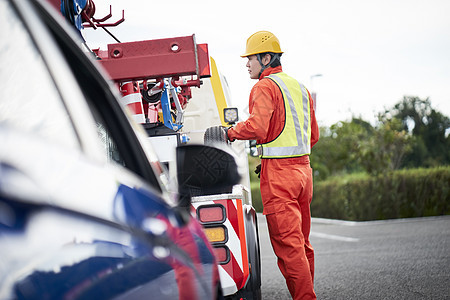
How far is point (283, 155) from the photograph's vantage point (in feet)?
14.3

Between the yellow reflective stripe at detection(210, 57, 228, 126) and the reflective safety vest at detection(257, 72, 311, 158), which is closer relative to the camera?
the reflective safety vest at detection(257, 72, 311, 158)

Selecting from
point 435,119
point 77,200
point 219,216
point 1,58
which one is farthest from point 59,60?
point 435,119

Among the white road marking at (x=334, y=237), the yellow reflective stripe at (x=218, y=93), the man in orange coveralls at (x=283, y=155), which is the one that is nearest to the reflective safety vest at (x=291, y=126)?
the man in orange coveralls at (x=283, y=155)

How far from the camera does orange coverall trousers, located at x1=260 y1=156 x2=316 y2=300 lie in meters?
4.14

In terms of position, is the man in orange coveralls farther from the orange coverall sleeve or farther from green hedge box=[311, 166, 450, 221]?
green hedge box=[311, 166, 450, 221]

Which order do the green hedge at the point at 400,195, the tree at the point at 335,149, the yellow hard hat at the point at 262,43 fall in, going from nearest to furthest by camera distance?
the yellow hard hat at the point at 262,43, the green hedge at the point at 400,195, the tree at the point at 335,149

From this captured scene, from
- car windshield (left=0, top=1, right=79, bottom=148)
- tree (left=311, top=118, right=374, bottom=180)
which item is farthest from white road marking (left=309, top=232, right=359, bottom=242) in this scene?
tree (left=311, top=118, right=374, bottom=180)

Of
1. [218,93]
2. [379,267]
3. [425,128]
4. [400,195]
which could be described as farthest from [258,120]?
[425,128]

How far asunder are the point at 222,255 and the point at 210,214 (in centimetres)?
26

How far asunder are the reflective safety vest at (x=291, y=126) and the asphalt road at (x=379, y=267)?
204 cm

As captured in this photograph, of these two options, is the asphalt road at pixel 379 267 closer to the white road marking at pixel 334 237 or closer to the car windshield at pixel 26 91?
the white road marking at pixel 334 237

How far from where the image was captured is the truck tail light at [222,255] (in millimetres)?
3750

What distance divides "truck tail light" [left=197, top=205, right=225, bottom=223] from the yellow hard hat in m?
1.44

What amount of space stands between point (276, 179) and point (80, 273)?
11.0 feet
